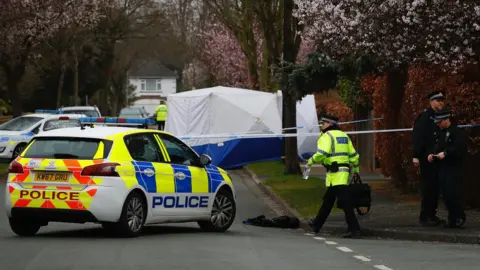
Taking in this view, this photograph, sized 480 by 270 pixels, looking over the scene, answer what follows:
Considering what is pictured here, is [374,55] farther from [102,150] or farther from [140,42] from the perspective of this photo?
[140,42]

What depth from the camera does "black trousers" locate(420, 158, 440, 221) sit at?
51.5ft

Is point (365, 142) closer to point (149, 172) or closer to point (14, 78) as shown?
point (14, 78)

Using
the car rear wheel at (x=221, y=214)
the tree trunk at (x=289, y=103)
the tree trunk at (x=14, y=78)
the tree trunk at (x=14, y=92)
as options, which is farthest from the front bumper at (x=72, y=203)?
the tree trunk at (x=14, y=92)

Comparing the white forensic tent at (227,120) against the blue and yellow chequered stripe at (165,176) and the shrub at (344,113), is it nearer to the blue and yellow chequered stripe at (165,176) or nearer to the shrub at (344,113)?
the shrub at (344,113)

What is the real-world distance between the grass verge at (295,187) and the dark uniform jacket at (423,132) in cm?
312

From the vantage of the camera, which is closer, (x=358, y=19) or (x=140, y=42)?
(x=358, y=19)

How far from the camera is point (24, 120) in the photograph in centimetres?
3288

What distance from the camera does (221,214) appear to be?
51.5 ft

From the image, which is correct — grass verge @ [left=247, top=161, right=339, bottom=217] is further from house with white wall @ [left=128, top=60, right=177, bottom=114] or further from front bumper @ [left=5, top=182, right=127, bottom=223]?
house with white wall @ [left=128, top=60, right=177, bottom=114]

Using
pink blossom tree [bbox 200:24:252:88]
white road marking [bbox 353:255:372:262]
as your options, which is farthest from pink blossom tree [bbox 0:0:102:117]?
pink blossom tree [bbox 200:24:252:88]

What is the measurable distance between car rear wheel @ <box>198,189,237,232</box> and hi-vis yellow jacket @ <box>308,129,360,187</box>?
1499 mm

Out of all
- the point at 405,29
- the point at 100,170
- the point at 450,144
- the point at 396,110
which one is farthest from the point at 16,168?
the point at 396,110

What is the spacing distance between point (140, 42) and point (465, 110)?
53.4 metres

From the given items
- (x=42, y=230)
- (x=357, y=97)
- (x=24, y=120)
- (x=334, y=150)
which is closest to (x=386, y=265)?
(x=334, y=150)
